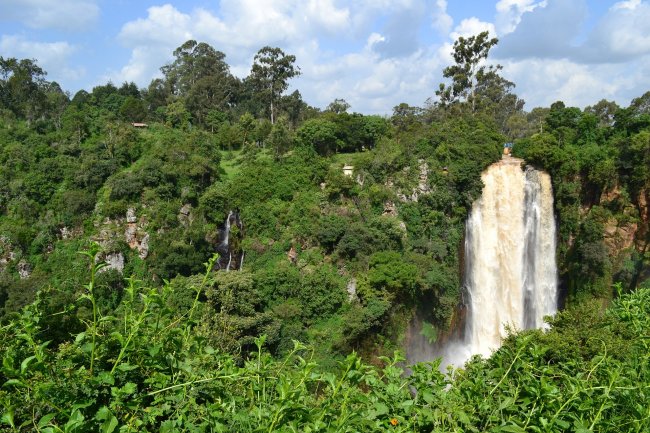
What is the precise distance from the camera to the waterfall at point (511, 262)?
22828 mm

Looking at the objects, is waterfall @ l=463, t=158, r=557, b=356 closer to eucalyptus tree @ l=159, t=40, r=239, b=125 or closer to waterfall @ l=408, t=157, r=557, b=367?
waterfall @ l=408, t=157, r=557, b=367

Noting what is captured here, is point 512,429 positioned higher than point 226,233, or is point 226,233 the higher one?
point 226,233

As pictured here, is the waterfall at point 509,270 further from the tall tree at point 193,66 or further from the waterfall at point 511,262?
the tall tree at point 193,66

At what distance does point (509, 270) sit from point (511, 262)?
1.33ft

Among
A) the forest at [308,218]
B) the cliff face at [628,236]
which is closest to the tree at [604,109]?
the forest at [308,218]

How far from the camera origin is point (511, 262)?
23.0 metres

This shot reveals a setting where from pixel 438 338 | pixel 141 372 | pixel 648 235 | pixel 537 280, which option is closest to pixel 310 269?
pixel 438 338

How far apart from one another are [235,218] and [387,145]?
914 cm

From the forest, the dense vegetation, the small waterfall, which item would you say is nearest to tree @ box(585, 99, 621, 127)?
the forest

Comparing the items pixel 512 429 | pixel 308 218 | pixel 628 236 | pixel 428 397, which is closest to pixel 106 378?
pixel 428 397

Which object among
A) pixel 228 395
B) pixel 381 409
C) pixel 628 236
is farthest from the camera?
pixel 628 236

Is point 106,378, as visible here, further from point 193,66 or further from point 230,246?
point 193,66

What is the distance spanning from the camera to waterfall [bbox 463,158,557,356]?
22.8 meters

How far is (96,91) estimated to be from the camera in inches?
1411
